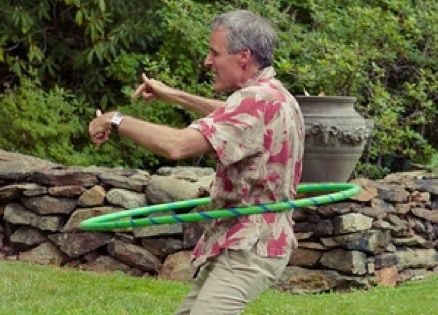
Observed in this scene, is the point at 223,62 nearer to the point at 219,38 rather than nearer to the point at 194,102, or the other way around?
the point at 219,38

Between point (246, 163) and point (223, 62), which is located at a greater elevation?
point (223, 62)

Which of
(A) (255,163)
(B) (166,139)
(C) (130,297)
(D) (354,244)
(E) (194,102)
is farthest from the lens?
(D) (354,244)

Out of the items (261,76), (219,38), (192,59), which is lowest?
(192,59)

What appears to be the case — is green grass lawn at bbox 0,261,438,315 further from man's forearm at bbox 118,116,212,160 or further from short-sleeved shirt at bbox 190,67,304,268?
man's forearm at bbox 118,116,212,160

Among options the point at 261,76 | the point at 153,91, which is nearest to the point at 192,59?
the point at 153,91

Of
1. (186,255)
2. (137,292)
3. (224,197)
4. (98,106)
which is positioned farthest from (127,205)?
(224,197)

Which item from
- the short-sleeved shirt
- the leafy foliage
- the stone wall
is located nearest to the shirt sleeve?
the short-sleeved shirt

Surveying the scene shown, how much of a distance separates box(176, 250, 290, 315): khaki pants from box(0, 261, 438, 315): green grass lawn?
123 inches

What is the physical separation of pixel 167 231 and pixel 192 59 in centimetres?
274

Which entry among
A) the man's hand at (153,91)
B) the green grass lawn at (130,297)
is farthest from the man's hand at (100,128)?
the green grass lawn at (130,297)

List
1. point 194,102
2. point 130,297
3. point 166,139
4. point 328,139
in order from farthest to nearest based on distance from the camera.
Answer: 1. point 328,139
2. point 130,297
3. point 194,102
4. point 166,139

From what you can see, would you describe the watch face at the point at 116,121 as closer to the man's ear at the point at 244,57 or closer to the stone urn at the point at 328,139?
the man's ear at the point at 244,57

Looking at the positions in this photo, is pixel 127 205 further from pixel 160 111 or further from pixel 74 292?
pixel 160 111

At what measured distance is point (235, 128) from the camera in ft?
13.0
